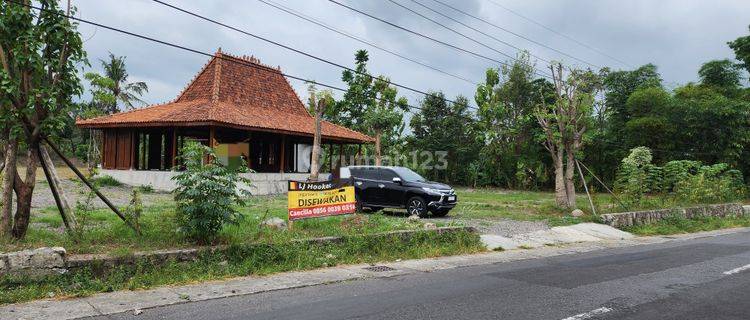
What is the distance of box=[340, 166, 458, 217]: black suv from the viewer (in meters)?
16.2

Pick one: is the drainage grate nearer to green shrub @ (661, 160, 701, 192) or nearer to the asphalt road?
the asphalt road

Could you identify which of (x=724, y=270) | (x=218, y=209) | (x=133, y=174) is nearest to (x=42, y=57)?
(x=218, y=209)

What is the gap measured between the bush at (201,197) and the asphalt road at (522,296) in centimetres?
180

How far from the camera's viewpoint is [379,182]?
17.1 metres

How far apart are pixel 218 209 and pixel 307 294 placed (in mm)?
2140

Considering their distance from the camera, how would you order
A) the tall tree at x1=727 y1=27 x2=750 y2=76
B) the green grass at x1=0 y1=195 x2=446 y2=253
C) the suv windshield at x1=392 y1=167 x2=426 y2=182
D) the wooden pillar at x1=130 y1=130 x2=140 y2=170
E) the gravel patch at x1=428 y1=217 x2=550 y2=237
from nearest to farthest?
the green grass at x1=0 y1=195 x2=446 y2=253, the gravel patch at x1=428 y1=217 x2=550 y2=237, the suv windshield at x1=392 y1=167 x2=426 y2=182, the wooden pillar at x1=130 y1=130 x2=140 y2=170, the tall tree at x1=727 y1=27 x2=750 y2=76

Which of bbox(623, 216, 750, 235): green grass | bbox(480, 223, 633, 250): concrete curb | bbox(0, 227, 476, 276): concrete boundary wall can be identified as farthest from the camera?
bbox(623, 216, 750, 235): green grass

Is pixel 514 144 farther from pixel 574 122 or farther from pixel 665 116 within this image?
pixel 574 122

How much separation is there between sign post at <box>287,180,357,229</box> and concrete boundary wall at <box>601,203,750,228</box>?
914 centimetres

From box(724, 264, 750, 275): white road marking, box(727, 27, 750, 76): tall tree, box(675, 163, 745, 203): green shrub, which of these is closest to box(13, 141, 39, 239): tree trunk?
box(724, 264, 750, 275): white road marking

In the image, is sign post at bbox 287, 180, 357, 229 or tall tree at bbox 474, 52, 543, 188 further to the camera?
tall tree at bbox 474, 52, 543, 188

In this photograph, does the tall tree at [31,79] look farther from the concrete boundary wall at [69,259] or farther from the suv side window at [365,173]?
the suv side window at [365,173]

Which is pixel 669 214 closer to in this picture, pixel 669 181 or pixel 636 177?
pixel 636 177

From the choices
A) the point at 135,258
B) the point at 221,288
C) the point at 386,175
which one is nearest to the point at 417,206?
the point at 386,175
